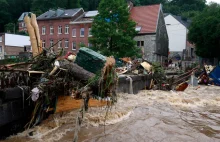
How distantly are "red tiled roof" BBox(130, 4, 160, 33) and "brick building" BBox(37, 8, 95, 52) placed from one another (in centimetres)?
829

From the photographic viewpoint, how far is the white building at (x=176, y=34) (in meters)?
48.2

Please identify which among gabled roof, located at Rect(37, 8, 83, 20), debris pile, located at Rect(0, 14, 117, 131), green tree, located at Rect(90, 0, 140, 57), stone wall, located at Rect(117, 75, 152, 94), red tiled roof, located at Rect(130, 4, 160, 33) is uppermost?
gabled roof, located at Rect(37, 8, 83, 20)

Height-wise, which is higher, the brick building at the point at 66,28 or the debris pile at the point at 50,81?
the brick building at the point at 66,28

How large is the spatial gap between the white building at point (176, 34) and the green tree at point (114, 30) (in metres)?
25.2

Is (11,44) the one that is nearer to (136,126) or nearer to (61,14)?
(61,14)

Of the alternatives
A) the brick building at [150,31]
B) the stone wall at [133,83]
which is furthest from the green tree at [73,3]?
the stone wall at [133,83]

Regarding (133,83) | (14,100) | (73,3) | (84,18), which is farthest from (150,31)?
(73,3)

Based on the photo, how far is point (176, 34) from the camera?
49750mm

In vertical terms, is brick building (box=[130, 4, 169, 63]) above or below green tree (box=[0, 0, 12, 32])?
below

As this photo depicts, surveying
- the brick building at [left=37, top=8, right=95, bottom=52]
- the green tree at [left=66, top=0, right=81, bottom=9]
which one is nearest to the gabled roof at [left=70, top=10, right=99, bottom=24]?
the brick building at [left=37, top=8, right=95, bottom=52]

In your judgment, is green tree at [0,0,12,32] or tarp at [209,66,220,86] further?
green tree at [0,0,12,32]

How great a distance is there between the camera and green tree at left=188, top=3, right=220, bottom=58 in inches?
1270

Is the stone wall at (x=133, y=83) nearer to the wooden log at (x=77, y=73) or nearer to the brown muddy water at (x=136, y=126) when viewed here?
the brown muddy water at (x=136, y=126)

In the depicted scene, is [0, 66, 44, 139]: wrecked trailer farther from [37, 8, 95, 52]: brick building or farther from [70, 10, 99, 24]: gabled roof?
[70, 10, 99, 24]: gabled roof
